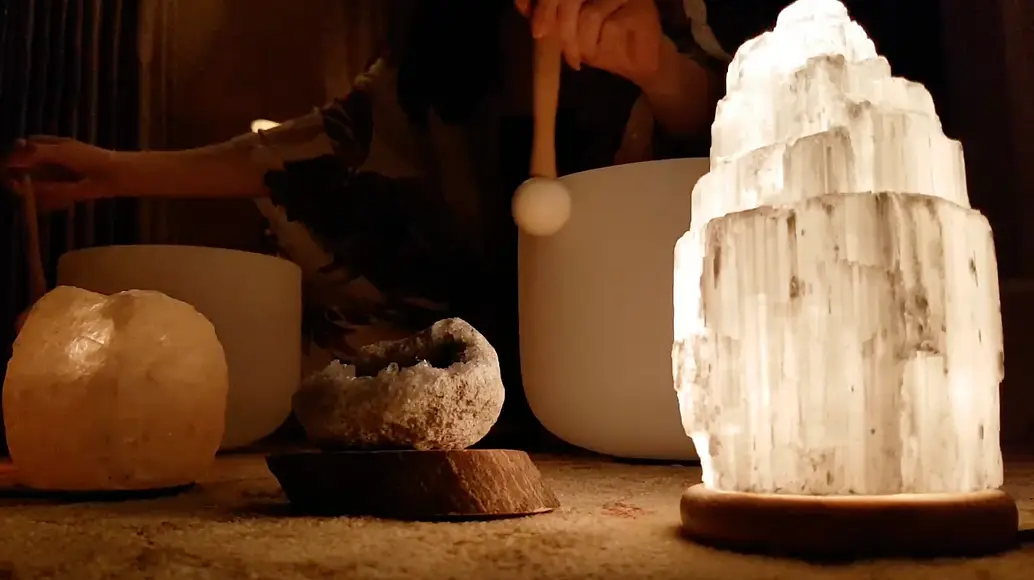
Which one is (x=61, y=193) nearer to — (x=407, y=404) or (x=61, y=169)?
(x=61, y=169)

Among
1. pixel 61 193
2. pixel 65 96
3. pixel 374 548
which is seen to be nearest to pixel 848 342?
pixel 374 548

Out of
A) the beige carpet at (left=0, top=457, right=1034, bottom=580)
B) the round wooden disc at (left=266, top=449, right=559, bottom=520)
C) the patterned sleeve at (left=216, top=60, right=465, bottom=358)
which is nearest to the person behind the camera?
the beige carpet at (left=0, top=457, right=1034, bottom=580)

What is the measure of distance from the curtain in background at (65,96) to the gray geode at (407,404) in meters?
0.80

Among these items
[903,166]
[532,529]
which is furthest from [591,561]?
[903,166]

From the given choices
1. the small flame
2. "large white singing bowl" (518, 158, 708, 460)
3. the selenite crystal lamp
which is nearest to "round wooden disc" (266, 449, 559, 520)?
the selenite crystal lamp

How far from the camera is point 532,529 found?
541 mm

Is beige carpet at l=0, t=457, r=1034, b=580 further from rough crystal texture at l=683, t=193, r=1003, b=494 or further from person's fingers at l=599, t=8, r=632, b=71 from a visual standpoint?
person's fingers at l=599, t=8, r=632, b=71

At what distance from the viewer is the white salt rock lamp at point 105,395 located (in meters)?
0.69

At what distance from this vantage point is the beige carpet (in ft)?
1.39

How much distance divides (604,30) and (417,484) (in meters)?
0.51

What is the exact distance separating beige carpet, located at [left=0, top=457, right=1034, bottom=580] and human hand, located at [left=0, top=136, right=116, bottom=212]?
26.9 inches

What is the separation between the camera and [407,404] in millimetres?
601

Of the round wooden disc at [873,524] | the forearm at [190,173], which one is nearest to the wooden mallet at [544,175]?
the round wooden disc at [873,524]

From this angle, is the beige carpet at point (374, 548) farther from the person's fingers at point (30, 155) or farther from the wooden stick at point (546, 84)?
the person's fingers at point (30, 155)
